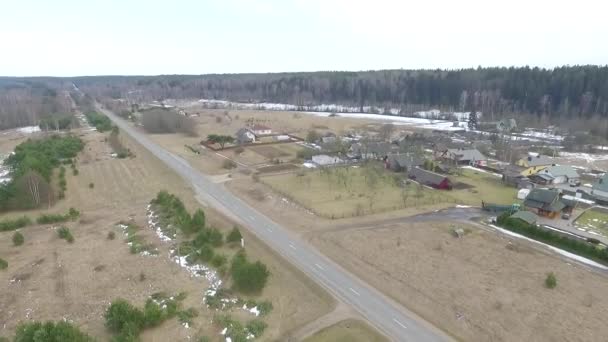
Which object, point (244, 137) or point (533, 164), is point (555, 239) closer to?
point (533, 164)

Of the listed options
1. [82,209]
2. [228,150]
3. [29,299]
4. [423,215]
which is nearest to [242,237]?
[29,299]

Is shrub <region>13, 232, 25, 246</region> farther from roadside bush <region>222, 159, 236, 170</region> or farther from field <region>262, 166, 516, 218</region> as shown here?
roadside bush <region>222, 159, 236, 170</region>

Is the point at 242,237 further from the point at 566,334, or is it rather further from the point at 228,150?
the point at 228,150

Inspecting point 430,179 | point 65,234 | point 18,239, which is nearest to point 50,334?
point 65,234

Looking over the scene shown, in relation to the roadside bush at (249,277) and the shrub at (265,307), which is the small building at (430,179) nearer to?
the roadside bush at (249,277)

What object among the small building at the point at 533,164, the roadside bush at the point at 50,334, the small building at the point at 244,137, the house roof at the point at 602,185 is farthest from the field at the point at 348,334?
the small building at the point at 244,137

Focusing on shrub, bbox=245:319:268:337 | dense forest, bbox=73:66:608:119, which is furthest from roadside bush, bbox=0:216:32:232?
dense forest, bbox=73:66:608:119
